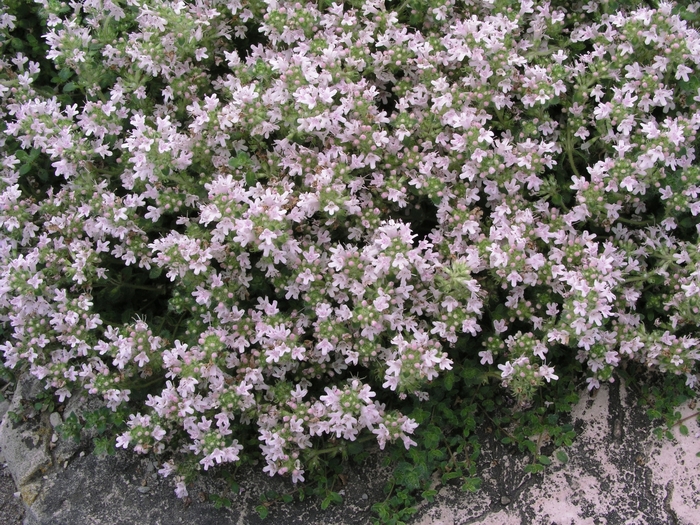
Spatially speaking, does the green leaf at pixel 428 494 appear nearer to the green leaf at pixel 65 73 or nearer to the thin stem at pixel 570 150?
the thin stem at pixel 570 150

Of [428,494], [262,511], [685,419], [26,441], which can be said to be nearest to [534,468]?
[428,494]

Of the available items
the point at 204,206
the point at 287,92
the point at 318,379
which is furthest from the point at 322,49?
the point at 318,379

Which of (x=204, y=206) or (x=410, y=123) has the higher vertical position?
(x=410, y=123)

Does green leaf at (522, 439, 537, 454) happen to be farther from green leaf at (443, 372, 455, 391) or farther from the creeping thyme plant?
green leaf at (443, 372, 455, 391)

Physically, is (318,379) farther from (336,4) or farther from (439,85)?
(336,4)

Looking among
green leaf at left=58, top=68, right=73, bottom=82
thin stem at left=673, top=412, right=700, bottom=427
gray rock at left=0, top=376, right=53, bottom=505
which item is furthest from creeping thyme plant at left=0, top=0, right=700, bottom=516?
gray rock at left=0, top=376, right=53, bottom=505

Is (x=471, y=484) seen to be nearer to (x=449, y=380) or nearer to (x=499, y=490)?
(x=499, y=490)
